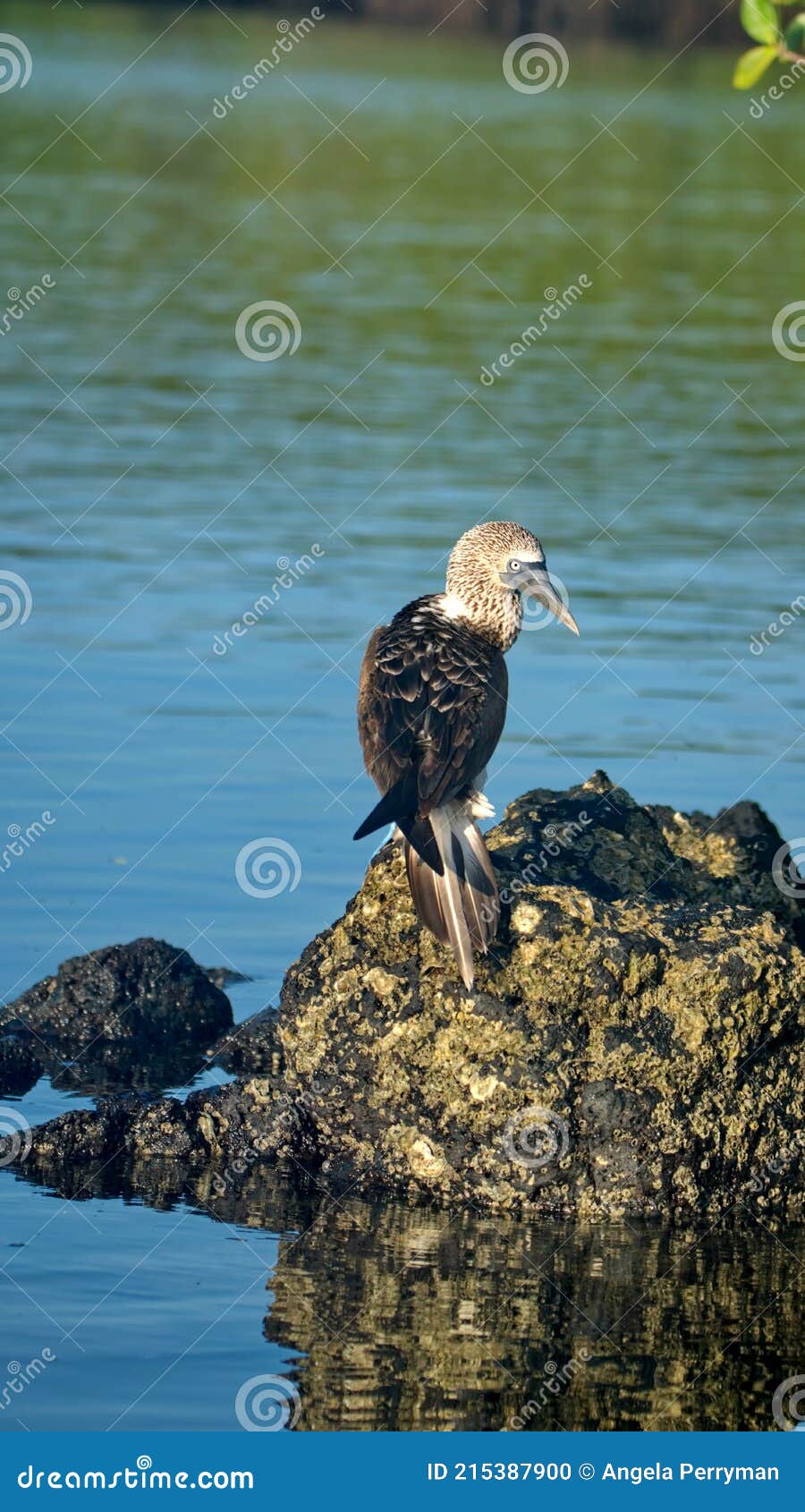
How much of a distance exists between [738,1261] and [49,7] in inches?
2656

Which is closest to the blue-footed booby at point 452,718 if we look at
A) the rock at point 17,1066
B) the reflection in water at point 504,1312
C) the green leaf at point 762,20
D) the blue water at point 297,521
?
the reflection in water at point 504,1312

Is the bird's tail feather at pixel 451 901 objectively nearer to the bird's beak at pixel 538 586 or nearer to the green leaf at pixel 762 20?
the bird's beak at pixel 538 586

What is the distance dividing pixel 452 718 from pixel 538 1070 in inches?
49.8

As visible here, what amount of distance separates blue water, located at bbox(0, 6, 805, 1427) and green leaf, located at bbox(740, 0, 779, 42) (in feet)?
12.8

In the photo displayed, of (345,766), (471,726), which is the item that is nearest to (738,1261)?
(471,726)

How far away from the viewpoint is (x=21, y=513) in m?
18.6

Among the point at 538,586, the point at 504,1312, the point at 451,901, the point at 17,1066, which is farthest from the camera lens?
the point at 17,1066

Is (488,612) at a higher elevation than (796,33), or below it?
below

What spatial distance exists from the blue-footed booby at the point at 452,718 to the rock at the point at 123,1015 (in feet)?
6.25

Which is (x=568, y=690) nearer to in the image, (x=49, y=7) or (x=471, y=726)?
(x=471, y=726)

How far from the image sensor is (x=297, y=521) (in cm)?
1861

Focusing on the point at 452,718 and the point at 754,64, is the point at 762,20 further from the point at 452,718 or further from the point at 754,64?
the point at 452,718

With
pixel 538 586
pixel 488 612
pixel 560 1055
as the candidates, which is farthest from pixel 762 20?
pixel 560 1055

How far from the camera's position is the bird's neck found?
8.45 metres
